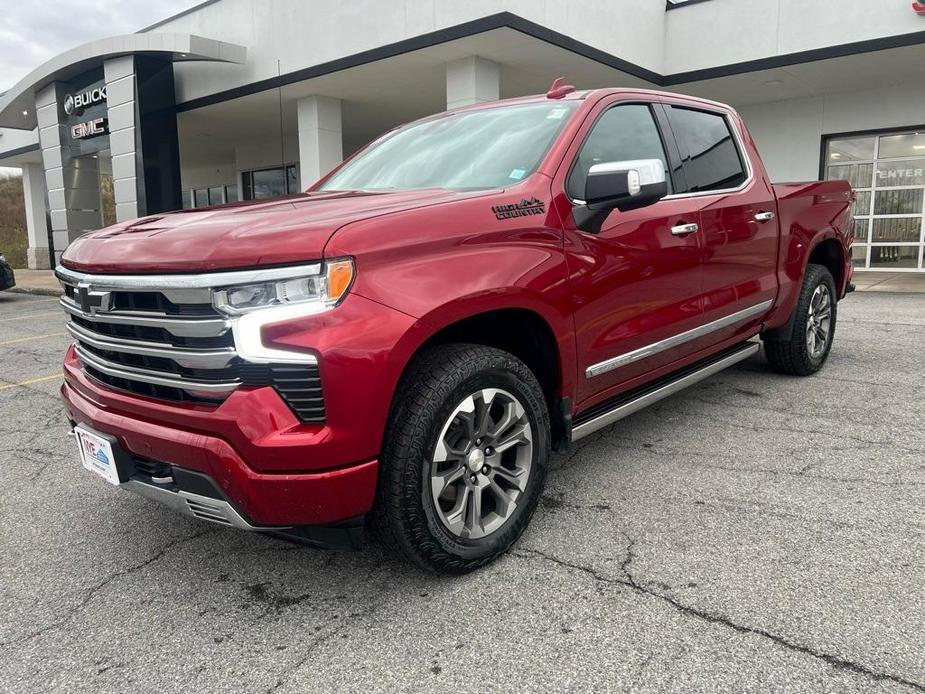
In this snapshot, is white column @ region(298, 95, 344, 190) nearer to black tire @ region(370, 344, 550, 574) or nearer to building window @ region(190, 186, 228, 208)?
building window @ region(190, 186, 228, 208)

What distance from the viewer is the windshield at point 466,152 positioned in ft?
10.4

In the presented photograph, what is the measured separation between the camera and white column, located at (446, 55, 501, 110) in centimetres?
1176

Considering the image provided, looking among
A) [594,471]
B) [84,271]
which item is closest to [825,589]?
[594,471]

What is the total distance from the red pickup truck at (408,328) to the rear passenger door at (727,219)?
4.5 inches

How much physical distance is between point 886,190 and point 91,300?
54.6ft

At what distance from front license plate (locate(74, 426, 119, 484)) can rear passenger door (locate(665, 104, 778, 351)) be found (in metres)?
2.88

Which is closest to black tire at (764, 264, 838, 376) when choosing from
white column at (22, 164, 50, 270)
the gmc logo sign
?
the gmc logo sign

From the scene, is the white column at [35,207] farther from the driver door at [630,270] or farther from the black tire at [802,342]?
the driver door at [630,270]

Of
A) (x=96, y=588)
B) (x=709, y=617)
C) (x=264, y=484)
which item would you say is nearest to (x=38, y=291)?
(x=96, y=588)

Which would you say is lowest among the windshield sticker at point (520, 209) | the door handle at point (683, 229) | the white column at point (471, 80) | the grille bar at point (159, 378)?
the grille bar at point (159, 378)

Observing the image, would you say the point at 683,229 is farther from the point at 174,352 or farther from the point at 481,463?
the point at 174,352

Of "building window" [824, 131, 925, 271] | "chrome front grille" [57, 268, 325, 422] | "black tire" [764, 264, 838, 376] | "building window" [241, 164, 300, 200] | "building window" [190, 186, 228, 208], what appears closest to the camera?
"chrome front grille" [57, 268, 325, 422]

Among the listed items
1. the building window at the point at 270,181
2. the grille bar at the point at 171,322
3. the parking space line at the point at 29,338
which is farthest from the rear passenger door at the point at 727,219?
the building window at the point at 270,181

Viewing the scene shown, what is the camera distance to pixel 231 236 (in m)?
2.29
